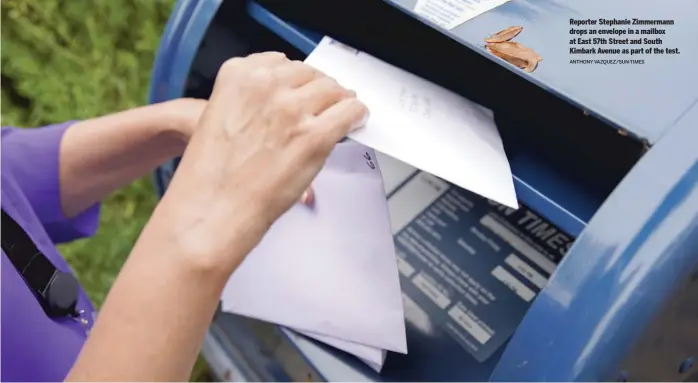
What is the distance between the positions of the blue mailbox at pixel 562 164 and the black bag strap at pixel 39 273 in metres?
0.28

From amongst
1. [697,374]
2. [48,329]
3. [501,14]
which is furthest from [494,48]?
[48,329]

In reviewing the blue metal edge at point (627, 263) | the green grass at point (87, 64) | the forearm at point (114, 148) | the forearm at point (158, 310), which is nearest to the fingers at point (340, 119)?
the forearm at point (158, 310)

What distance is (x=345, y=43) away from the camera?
0.78 meters

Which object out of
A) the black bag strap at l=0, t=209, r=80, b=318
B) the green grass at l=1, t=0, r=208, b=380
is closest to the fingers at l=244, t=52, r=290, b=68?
the black bag strap at l=0, t=209, r=80, b=318

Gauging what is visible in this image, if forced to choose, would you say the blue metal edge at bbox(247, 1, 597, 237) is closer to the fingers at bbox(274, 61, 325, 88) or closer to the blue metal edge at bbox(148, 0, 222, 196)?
the fingers at bbox(274, 61, 325, 88)

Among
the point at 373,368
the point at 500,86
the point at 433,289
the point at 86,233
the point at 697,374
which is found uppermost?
the point at 500,86

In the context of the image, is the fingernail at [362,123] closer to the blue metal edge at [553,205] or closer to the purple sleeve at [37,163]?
the blue metal edge at [553,205]

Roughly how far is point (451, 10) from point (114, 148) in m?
0.51

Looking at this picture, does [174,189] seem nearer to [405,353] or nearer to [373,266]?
[373,266]

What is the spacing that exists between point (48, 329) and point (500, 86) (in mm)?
580

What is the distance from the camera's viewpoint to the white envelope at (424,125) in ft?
1.86

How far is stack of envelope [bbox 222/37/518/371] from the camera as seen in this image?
590mm

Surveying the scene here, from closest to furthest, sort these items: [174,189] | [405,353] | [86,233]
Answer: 1. [174,189]
2. [405,353]
3. [86,233]

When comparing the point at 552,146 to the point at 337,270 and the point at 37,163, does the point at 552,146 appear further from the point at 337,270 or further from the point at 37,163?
the point at 37,163
